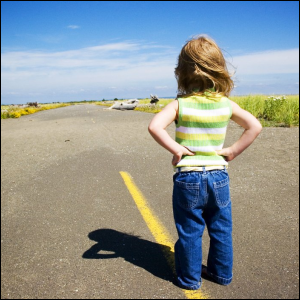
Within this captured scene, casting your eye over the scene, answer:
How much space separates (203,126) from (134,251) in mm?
1583

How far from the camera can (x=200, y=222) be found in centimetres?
218

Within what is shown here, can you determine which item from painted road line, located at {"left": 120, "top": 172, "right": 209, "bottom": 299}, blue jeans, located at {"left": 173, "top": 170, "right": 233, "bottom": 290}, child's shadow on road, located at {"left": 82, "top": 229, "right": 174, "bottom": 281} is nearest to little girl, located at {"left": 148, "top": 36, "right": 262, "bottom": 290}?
blue jeans, located at {"left": 173, "top": 170, "right": 233, "bottom": 290}

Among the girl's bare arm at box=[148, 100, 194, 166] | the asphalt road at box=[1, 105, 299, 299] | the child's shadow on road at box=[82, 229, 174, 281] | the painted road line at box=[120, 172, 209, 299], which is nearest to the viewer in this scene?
the girl's bare arm at box=[148, 100, 194, 166]

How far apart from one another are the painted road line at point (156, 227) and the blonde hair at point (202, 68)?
1.57 metres

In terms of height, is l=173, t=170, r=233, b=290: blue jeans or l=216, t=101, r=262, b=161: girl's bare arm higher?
l=216, t=101, r=262, b=161: girl's bare arm

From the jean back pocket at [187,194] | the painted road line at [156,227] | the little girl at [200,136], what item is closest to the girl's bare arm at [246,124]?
the little girl at [200,136]

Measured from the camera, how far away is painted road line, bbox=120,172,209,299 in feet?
7.41

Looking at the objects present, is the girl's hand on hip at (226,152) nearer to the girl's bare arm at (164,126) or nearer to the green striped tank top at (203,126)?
the green striped tank top at (203,126)

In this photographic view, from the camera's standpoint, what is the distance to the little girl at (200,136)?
1.97 m

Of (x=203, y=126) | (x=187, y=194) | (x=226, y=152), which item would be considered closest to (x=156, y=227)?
(x=187, y=194)

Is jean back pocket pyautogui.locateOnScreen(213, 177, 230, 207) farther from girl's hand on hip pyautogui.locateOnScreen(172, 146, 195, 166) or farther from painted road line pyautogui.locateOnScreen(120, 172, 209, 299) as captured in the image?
painted road line pyautogui.locateOnScreen(120, 172, 209, 299)

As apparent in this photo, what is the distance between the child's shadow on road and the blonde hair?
1.58 metres

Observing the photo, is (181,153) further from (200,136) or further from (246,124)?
(246,124)

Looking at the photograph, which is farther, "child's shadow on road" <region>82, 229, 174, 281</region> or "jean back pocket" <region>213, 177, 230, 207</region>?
"child's shadow on road" <region>82, 229, 174, 281</region>
